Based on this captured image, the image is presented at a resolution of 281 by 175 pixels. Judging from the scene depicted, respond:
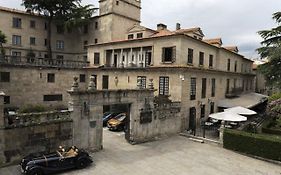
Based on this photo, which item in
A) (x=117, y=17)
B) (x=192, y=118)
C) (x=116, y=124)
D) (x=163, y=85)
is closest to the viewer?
(x=116, y=124)

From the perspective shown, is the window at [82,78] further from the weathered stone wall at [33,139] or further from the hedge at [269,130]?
the hedge at [269,130]

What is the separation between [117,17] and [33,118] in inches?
1127

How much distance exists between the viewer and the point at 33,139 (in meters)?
14.3

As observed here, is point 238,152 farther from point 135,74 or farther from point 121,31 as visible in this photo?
point 121,31

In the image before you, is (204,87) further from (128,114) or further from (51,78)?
(51,78)

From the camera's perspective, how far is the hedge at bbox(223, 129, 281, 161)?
16.9 metres

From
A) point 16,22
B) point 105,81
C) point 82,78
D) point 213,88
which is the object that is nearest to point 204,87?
point 213,88

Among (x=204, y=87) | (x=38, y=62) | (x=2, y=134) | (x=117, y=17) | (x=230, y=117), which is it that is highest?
(x=117, y=17)

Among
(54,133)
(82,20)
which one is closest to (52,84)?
(82,20)

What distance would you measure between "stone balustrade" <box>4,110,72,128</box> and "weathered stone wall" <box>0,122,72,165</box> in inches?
9.7

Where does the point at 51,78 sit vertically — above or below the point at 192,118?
above

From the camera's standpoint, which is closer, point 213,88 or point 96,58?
point 213,88

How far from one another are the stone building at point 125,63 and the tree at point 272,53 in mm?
5881

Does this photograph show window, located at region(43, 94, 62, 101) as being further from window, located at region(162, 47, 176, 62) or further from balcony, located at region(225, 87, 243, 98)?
balcony, located at region(225, 87, 243, 98)
